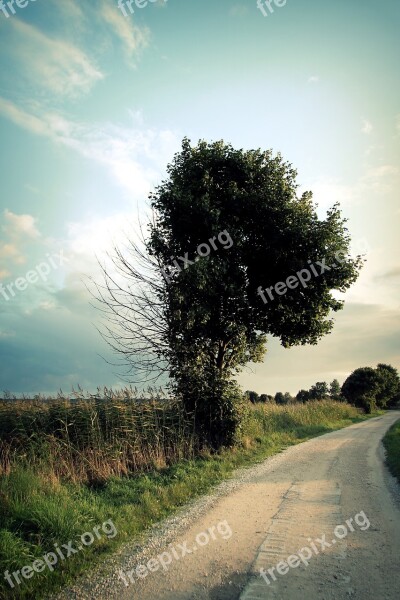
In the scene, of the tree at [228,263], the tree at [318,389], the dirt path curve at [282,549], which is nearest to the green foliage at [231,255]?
the tree at [228,263]

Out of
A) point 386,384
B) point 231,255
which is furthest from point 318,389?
point 231,255

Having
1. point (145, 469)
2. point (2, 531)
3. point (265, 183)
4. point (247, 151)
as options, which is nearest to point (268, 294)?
point (265, 183)

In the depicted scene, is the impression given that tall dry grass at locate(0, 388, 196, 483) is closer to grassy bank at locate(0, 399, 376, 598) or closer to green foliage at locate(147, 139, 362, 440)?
grassy bank at locate(0, 399, 376, 598)

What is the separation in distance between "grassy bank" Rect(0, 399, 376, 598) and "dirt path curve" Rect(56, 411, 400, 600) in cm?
94

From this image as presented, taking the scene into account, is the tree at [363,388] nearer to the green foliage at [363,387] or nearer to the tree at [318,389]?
the green foliage at [363,387]

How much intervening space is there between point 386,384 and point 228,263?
6763 cm

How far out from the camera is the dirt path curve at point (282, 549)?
4727 millimetres

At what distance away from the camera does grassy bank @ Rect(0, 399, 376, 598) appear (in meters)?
5.95

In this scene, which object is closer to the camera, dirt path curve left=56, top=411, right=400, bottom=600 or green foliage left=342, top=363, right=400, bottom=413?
dirt path curve left=56, top=411, right=400, bottom=600

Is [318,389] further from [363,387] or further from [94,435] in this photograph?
[94,435]

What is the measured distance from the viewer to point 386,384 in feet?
237

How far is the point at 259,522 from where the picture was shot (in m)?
7.05

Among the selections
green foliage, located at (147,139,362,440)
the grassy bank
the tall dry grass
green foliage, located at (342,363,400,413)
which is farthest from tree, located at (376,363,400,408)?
the tall dry grass

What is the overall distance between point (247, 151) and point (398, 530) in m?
16.9
